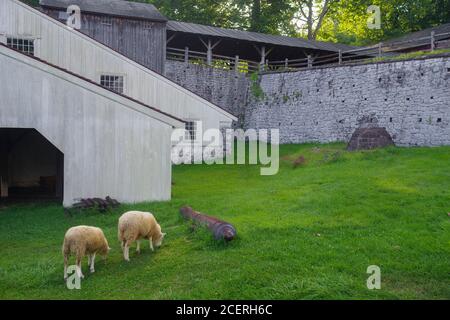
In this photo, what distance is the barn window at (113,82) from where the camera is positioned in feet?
74.1

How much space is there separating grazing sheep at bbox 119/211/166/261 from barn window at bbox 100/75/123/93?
45.6ft

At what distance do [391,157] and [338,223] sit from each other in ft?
31.4

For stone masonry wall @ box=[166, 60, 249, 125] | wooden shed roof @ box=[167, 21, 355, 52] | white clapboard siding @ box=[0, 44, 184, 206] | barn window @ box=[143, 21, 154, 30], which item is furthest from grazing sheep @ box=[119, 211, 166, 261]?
wooden shed roof @ box=[167, 21, 355, 52]

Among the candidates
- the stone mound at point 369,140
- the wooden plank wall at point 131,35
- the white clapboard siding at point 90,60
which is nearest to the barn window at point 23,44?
the white clapboard siding at point 90,60

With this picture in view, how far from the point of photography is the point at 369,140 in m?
21.2

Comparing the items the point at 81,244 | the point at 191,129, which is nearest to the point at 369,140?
the point at 191,129

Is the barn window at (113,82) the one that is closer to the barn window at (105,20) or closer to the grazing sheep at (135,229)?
the barn window at (105,20)

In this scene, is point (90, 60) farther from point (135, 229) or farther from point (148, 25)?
point (135, 229)

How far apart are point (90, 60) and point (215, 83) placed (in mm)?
11665

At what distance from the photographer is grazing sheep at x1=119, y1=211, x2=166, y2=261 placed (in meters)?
9.41
